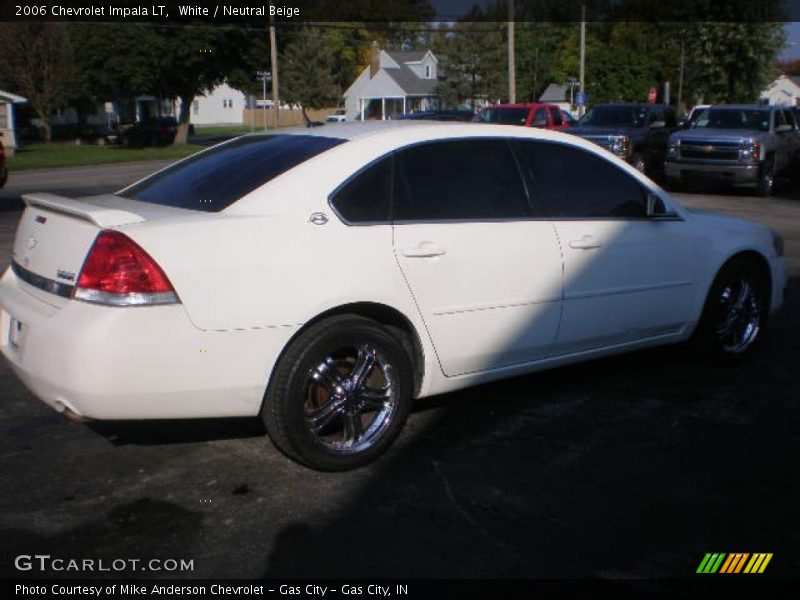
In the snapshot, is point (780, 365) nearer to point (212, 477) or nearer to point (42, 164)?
point (212, 477)

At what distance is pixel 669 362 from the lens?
6594 mm

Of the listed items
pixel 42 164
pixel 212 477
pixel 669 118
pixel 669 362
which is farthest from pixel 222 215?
pixel 42 164

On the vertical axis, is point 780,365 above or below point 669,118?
below

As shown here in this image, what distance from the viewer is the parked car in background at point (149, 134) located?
50531 mm

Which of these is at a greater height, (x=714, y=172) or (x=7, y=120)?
(x=7, y=120)

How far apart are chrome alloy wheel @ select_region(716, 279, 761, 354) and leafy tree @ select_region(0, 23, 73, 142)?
44.3 meters

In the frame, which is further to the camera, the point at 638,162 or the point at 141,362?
the point at 638,162

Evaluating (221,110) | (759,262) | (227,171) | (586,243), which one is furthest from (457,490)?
(221,110)

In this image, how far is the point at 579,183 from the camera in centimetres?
547

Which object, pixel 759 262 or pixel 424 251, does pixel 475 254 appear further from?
pixel 759 262

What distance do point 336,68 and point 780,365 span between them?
105903mm

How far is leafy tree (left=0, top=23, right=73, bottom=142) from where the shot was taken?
44812mm

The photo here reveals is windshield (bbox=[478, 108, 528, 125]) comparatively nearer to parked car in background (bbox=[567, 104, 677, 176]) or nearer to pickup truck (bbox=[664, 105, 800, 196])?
parked car in background (bbox=[567, 104, 677, 176])

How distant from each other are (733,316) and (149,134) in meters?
48.1
